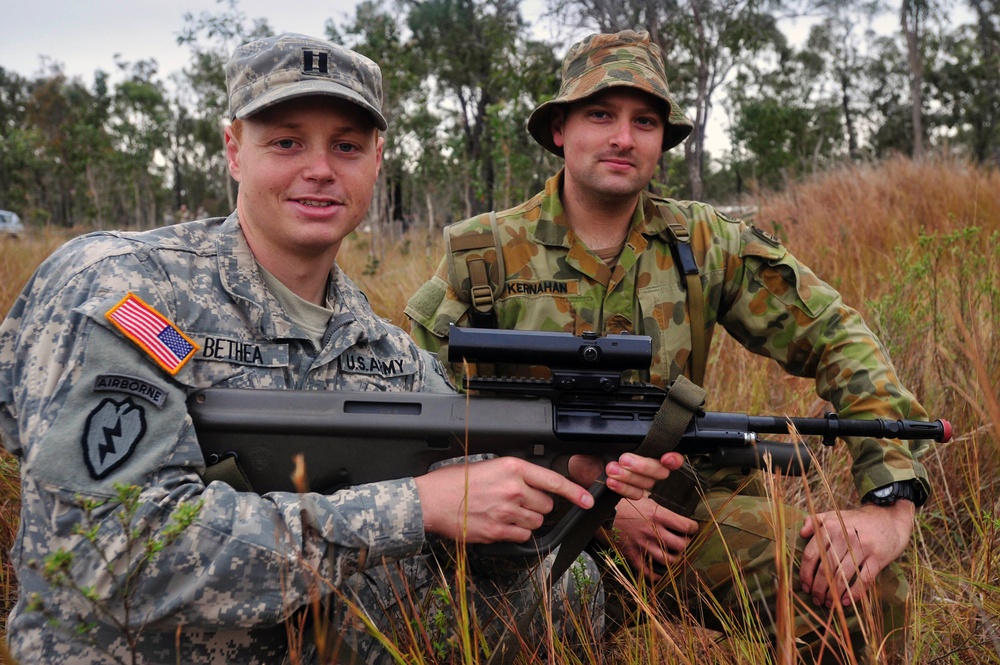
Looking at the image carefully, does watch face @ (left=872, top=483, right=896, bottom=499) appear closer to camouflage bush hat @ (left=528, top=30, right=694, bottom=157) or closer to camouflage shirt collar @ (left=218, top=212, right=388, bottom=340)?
camouflage bush hat @ (left=528, top=30, right=694, bottom=157)

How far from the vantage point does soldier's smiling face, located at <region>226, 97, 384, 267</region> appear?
230cm

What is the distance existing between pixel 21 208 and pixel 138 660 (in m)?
47.8

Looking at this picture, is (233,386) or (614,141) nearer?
(233,386)

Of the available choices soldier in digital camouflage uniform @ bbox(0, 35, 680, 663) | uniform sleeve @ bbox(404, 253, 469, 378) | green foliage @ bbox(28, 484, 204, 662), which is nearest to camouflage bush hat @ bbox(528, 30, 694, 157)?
uniform sleeve @ bbox(404, 253, 469, 378)

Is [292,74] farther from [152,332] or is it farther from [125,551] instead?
[125,551]

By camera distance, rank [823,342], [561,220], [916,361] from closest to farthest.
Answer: [823,342] → [561,220] → [916,361]

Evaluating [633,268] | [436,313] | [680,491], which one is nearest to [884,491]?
[680,491]

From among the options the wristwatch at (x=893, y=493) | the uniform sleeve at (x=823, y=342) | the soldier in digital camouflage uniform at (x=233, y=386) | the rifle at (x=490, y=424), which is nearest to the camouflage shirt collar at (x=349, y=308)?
the soldier in digital camouflage uniform at (x=233, y=386)

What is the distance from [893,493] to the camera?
285cm

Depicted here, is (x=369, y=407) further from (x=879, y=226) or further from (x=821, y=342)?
(x=879, y=226)

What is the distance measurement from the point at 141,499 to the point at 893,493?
2.57 metres

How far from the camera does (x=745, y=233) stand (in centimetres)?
352

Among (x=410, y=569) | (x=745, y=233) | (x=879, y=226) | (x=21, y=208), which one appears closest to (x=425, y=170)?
(x=879, y=226)

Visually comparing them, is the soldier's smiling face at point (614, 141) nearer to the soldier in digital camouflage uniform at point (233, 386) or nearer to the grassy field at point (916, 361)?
the soldier in digital camouflage uniform at point (233, 386)
